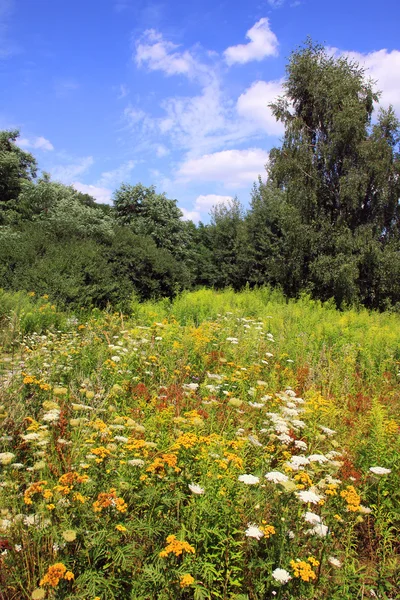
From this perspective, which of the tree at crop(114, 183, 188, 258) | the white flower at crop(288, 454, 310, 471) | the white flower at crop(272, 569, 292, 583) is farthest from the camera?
the tree at crop(114, 183, 188, 258)

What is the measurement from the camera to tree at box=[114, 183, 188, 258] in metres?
22.9

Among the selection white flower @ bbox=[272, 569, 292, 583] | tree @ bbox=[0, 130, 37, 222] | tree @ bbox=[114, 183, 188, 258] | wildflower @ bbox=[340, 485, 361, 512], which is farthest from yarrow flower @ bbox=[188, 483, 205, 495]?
tree @ bbox=[0, 130, 37, 222]

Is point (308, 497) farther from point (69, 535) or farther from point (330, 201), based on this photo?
point (330, 201)

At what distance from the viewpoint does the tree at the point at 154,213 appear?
900 inches

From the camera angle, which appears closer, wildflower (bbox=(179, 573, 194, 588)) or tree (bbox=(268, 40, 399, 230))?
wildflower (bbox=(179, 573, 194, 588))

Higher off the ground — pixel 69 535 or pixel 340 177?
pixel 340 177

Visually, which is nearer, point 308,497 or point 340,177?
point 308,497

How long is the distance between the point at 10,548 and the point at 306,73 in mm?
20002

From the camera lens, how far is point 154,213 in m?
23.1

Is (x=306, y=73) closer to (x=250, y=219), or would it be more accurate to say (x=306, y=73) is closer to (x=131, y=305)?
(x=250, y=219)

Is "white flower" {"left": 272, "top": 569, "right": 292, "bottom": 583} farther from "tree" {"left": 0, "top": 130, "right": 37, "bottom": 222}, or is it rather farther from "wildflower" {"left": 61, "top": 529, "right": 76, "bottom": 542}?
"tree" {"left": 0, "top": 130, "right": 37, "bottom": 222}

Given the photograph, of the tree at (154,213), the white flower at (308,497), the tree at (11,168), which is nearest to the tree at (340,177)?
the tree at (154,213)

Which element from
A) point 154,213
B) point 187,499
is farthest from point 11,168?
point 187,499

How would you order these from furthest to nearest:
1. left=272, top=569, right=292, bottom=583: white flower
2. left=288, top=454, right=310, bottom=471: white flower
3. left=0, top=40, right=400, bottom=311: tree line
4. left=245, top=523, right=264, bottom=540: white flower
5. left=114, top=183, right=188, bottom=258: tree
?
left=114, top=183, right=188, bottom=258: tree → left=0, top=40, right=400, bottom=311: tree line → left=288, top=454, right=310, bottom=471: white flower → left=245, top=523, right=264, bottom=540: white flower → left=272, top=569, right=292, bottom=583: white flower
